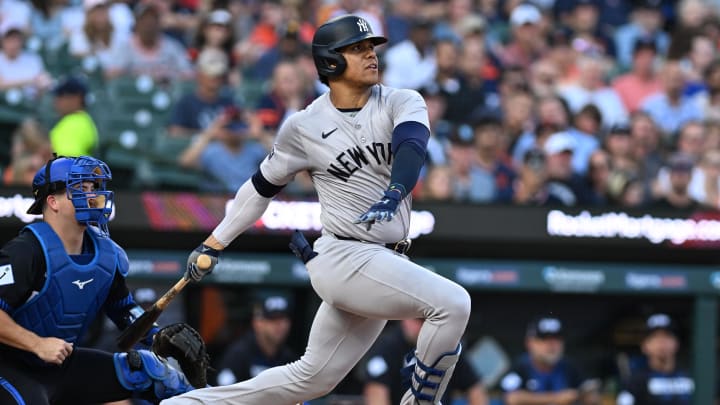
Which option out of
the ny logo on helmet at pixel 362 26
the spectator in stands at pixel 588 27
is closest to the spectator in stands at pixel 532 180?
the spectator in stands at pixel 588 27

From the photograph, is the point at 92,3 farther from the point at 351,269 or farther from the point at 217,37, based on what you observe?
the point at 351,269

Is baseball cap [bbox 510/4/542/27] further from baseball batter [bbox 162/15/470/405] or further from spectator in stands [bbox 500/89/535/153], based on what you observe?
baseball batter [bbox 162/15/470/405]

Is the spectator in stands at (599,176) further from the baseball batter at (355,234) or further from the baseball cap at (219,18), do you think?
the baseball batter at (355,234)

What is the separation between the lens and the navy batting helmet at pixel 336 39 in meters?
5.75

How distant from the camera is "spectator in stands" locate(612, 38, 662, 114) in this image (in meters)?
12.4

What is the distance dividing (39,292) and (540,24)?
317 inches

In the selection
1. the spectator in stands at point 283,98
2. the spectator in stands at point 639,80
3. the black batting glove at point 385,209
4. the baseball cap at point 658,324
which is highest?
the black batting glove at point 385,209

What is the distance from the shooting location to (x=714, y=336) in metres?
10.2

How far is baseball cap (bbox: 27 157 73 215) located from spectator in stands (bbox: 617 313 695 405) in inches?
214

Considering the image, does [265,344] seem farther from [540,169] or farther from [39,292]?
[39,292]

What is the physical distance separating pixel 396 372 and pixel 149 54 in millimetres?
3861

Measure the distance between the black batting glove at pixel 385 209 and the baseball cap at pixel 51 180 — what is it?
1.54m

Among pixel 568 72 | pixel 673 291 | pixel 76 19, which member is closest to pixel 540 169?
pixel 673 291

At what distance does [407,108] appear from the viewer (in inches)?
224
